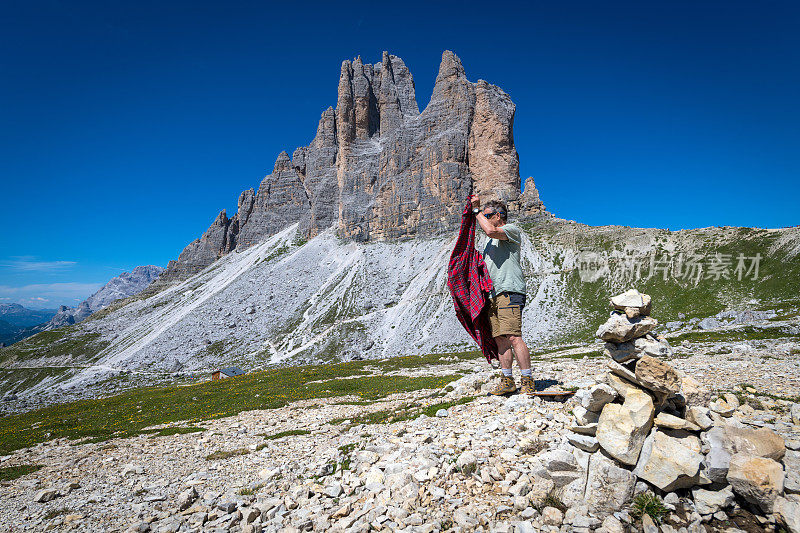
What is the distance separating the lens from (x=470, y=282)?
1041 centimetres

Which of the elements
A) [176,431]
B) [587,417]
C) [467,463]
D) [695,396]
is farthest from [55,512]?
[695,396]

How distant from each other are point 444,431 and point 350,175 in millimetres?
136069

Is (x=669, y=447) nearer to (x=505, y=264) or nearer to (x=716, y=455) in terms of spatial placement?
(x=716, y=455)

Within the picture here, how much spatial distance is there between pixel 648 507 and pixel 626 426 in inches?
39.4

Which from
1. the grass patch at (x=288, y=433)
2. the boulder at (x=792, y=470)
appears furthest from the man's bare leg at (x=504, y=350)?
the grass patch at (x=288, y=433)

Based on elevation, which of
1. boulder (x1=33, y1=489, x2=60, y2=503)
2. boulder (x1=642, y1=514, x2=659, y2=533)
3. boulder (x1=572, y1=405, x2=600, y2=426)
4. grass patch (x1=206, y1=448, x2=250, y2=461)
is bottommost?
grass patch (x1=206, y1=448, x2=250, y2=461)

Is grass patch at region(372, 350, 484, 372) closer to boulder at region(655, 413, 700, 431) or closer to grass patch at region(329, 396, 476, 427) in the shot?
grass patch at region(329, 396, 476, 427)

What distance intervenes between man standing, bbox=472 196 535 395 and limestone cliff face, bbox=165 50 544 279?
2791 inches

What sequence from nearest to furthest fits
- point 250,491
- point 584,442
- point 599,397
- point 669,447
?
point 669,447, point 584,442, point 599,397, point 250,491

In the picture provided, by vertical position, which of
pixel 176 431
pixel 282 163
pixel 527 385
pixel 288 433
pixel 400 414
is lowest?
pixel 176 431

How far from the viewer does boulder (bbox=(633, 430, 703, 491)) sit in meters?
4.81

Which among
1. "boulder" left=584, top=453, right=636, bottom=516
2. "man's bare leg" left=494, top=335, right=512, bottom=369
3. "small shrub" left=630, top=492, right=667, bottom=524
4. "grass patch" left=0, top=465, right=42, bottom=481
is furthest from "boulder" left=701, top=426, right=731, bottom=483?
"grass patch" left=0, top=465, right=42, bottom=481

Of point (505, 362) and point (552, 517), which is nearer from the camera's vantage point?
point (552, 517)

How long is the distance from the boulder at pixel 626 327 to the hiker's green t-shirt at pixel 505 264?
2.90m
